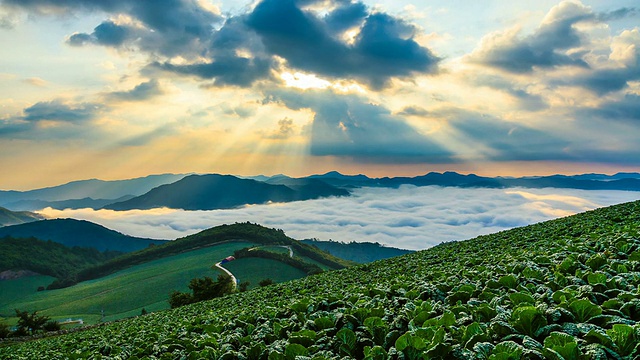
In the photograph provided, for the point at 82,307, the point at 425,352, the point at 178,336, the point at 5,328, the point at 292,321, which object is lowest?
the point at 82,307

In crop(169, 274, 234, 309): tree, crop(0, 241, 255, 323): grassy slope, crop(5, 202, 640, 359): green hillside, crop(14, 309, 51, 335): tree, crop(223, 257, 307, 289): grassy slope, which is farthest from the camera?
crop(223, 257, 307, 289): grassy slope

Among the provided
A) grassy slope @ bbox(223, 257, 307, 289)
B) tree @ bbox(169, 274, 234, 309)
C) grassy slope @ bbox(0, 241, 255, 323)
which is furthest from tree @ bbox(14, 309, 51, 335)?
grassy slope @ bbox(223, 257, 307, 289)

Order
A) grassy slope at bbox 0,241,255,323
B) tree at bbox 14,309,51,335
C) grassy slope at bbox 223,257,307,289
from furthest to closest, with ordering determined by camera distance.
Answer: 1. grassy slope at bbox 223,257,307,289
2. grassy slope at bbox 0,241,255,323
3. tree at bbox 14,309,51,335

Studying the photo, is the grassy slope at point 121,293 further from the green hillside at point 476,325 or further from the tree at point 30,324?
the green hillside at point 476,325

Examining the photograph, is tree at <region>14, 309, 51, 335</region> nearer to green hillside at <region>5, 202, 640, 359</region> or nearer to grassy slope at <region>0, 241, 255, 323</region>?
grassy slope at <region>0, 241, 255, 323</region>

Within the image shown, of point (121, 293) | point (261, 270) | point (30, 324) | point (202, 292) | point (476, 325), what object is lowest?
point (121, 293)

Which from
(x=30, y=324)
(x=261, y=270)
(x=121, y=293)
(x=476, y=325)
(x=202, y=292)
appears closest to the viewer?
(x=476, y=325)

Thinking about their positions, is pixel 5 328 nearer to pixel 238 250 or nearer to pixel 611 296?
pixel 611 296

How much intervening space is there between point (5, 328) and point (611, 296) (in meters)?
90.1

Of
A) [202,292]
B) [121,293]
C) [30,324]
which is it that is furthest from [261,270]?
[202,292]

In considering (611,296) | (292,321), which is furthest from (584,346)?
(292,321)

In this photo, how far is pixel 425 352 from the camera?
511cm

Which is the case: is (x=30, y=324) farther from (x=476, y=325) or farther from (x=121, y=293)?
(x=476, y=325)

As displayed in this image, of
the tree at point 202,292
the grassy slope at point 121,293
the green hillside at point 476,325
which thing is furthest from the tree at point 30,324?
the green hillside at point 476,325
